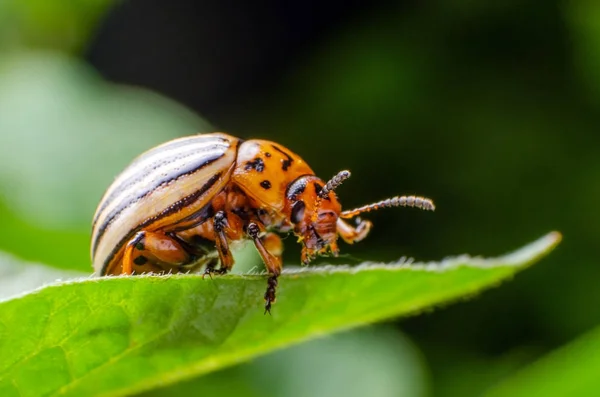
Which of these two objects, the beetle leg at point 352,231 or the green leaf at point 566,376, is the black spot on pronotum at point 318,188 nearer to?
the beetle leg at point 352,231

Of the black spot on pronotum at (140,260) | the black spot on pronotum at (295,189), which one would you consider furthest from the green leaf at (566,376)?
the black spot on pronotum at (140,260)

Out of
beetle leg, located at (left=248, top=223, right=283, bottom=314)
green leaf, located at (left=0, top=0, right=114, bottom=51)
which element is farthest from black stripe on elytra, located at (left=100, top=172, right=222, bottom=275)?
green leaf, located at (left=0, top=0, right=114, bottom=51)

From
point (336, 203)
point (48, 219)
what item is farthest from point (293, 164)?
point (48, 219)

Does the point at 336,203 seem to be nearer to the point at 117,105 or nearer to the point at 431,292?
the point at 431,292

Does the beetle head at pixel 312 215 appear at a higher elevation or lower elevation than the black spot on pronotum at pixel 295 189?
lower

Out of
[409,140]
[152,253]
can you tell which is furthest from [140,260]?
[409,140]

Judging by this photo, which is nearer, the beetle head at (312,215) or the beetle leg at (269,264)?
the beetle leg at (269,264)

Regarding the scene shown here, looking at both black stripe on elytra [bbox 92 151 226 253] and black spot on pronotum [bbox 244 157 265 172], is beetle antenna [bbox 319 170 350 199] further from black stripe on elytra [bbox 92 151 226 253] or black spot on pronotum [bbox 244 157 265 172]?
black stripe on elytra [bbox 92 151 226 253]
